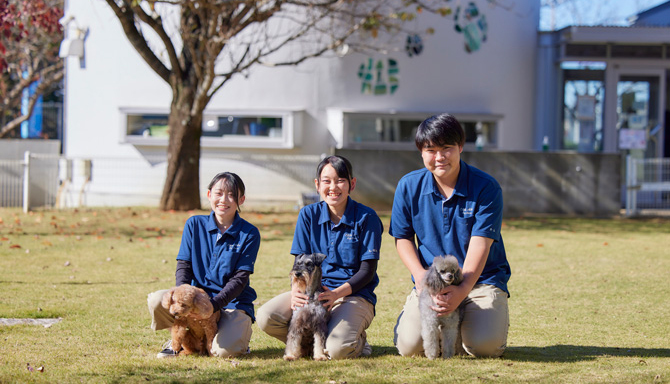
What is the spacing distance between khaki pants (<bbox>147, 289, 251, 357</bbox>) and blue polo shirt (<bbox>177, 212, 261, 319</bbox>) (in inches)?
5.9

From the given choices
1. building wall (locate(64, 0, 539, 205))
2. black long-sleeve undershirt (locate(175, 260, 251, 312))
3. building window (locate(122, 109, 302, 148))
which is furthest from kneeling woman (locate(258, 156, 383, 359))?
building window (locate(122, 109, 302, 148))

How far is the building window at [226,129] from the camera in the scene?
55.2ft

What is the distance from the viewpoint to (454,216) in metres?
4.94

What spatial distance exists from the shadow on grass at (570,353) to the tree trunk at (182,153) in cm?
1034

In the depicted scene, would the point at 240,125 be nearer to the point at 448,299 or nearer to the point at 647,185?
the point at 647,185

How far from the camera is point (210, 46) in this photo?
13.1 metres

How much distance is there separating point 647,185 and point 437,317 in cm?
1228

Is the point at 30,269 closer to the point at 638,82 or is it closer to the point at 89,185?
the point at 89,185

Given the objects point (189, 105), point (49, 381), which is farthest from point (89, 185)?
point (49, 381)

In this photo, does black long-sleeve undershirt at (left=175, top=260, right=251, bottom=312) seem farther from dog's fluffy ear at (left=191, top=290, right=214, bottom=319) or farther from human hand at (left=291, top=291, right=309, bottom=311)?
human hand at (left=291, top=291, right=309, bottom=311)

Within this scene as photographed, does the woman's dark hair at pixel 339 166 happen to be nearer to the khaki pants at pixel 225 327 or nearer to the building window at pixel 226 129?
the khaki pants at pixel 225 327

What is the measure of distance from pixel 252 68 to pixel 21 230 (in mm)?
6653

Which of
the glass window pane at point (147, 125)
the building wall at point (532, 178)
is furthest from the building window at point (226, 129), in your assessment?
the building wall at point (532, 178)

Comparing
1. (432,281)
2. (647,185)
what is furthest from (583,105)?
(432,281)
